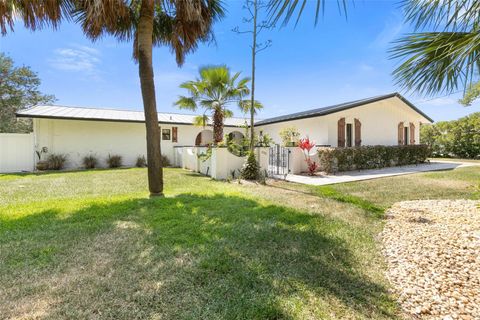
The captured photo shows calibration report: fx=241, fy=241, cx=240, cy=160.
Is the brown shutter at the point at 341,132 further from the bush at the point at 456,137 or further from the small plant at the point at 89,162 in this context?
the small plant at the point at 89,162

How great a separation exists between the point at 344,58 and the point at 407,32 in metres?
9.44

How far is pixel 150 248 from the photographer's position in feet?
10.8

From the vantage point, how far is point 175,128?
57.8 ft

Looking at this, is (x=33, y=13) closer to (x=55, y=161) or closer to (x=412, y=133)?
(x=55, y=161)

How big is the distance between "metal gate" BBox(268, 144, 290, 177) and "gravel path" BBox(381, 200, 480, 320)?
265 inches

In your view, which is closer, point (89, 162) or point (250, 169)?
point (250, 169)

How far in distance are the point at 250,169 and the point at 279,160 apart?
335 centimetres

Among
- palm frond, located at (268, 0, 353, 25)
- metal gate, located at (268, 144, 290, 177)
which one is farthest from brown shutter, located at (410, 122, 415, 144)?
palm frond, located at (268, 0, 353, 25)

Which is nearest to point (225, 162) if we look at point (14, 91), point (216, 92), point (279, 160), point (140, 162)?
point (279, 160)

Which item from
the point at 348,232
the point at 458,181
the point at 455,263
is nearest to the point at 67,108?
the point at 348,232

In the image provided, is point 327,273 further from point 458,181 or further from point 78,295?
point 458,181

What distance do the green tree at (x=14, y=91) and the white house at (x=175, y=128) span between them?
10940 millimetres

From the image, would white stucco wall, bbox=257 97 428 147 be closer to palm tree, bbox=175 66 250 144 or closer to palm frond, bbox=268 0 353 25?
palm tree, bbox=175 66 250 144

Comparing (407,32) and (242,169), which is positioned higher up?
(407,32)
